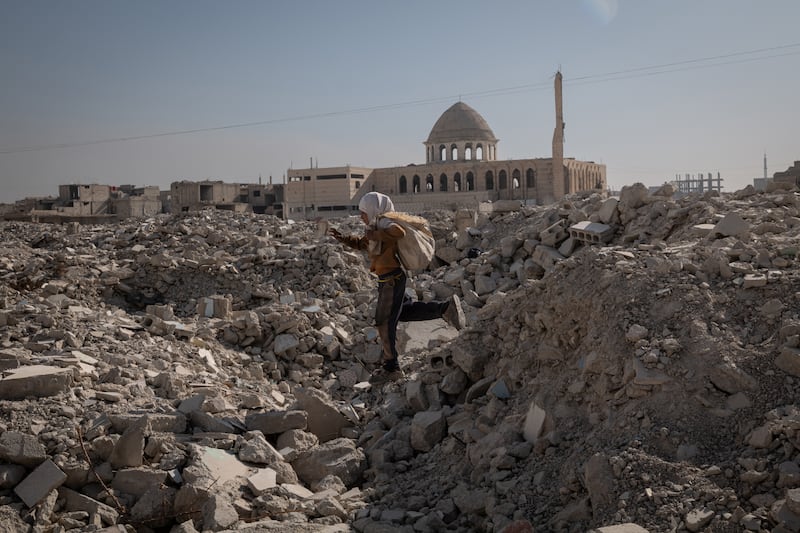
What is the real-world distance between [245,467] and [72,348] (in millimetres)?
2741

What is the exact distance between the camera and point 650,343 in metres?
3.83

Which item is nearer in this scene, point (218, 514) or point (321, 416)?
point (218, 514)

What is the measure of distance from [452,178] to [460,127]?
17.5 ft

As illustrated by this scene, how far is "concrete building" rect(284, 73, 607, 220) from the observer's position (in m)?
40.5

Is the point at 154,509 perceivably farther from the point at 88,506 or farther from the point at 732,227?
the point at 732,227

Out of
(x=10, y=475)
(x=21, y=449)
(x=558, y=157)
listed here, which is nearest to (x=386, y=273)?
(x=21, y=449)

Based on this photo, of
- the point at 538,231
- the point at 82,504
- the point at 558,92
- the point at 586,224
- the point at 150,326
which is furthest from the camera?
the point at 558,92

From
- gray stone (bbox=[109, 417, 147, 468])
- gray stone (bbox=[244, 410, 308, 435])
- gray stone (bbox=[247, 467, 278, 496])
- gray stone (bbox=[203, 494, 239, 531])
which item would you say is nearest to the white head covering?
gray stone (bbox=[244, 410, 308, 435])

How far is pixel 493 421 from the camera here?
4.27m

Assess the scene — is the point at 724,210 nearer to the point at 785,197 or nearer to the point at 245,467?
the point at 785,197

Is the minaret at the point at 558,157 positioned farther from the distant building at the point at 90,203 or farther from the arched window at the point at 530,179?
the distant building at the point at 90,203

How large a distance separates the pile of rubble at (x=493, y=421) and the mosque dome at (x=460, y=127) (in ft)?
136

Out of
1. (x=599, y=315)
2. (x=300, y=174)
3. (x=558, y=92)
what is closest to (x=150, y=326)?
(x=599, y=315)

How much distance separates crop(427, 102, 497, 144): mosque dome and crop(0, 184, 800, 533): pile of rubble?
4133cm
